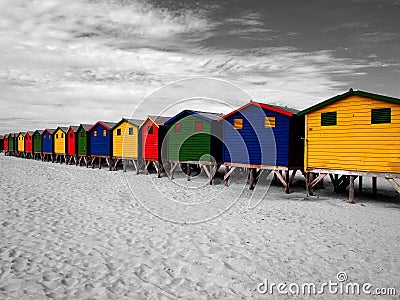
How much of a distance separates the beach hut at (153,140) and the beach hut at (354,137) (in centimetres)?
1146

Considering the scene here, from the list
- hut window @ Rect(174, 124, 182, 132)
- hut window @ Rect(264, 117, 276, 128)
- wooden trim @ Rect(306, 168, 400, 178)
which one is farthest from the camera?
hut window @ Rect(174, 124, 182, 132)

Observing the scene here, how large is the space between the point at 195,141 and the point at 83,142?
1641cm

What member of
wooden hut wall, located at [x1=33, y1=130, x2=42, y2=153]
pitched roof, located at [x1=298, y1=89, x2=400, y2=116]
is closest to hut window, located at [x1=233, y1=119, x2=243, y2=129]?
pitched roof, located at [x1=298, y1=89, x2=400, y2=116]

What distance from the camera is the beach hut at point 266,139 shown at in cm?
1565

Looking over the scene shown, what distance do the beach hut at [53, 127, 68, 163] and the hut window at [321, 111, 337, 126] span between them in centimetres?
3005

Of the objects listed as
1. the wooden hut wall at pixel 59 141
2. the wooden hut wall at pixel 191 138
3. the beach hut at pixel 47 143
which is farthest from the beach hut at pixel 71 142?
the wooden hut wall at pixel 191 138

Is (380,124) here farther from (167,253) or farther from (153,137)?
(153,137)

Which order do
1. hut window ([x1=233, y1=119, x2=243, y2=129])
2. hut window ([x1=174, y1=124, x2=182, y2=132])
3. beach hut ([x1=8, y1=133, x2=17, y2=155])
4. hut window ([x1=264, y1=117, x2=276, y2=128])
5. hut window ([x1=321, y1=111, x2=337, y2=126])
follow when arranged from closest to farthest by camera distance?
hut window ([x1=321, y1=111, x2=337, y2=126]) < hut window ([x1=264, y1=117, x2=276, y2=128]) < hut window ([x1=233, y1=119, x2=243, y2=129]) < hut window ([x1=174, y1=124, x2=182, y2=132]) < beach hut ([x1=8, y1=133, x2=17, y2=155])

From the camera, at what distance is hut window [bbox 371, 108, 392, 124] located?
12156 millimetres

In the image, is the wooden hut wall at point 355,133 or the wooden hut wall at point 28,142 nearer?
the wooden hut wall at point 355,133

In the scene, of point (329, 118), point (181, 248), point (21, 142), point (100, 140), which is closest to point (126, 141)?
point (100, 140)

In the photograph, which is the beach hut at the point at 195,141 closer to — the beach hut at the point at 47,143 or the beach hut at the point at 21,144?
the beach hut at the point at 47,143

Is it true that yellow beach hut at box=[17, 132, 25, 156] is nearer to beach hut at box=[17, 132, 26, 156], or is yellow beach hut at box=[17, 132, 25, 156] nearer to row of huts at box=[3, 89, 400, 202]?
beach hut at box=[17, 132, 26, 156]

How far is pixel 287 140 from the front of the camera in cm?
1552
